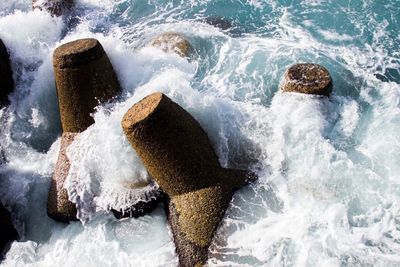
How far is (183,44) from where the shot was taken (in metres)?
8.41

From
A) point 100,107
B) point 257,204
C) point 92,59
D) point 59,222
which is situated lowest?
point 59,222

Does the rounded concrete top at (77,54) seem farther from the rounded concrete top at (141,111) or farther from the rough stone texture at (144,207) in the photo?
the rough stone texture at (144,207)

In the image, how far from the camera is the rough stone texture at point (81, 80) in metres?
6.32

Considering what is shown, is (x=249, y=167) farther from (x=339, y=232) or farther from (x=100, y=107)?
(x=100, y=107)

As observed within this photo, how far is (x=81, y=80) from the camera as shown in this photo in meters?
6.39

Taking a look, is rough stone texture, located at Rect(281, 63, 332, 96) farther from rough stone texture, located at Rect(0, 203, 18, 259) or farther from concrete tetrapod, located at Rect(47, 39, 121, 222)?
rough stone texture, located at Rect(0, 203, 18, 259)

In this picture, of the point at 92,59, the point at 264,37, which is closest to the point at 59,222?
the point at 92,59

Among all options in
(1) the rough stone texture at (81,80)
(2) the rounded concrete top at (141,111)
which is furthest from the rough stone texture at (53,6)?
(2) the rounded concrete top at (141,111)

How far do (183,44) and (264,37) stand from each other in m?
1.72

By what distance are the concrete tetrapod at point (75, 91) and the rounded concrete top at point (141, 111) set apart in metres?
1.24

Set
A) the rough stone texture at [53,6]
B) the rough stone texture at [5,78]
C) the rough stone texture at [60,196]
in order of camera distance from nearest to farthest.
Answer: the rough stone texture at [60,196] < the rough stone texture at [5,78] < the rough stone texture at [53,6]

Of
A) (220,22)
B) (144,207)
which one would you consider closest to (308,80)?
(144,207)

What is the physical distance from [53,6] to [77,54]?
15.3 ft

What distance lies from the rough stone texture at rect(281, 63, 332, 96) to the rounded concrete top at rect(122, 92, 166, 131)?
7.87 feet
